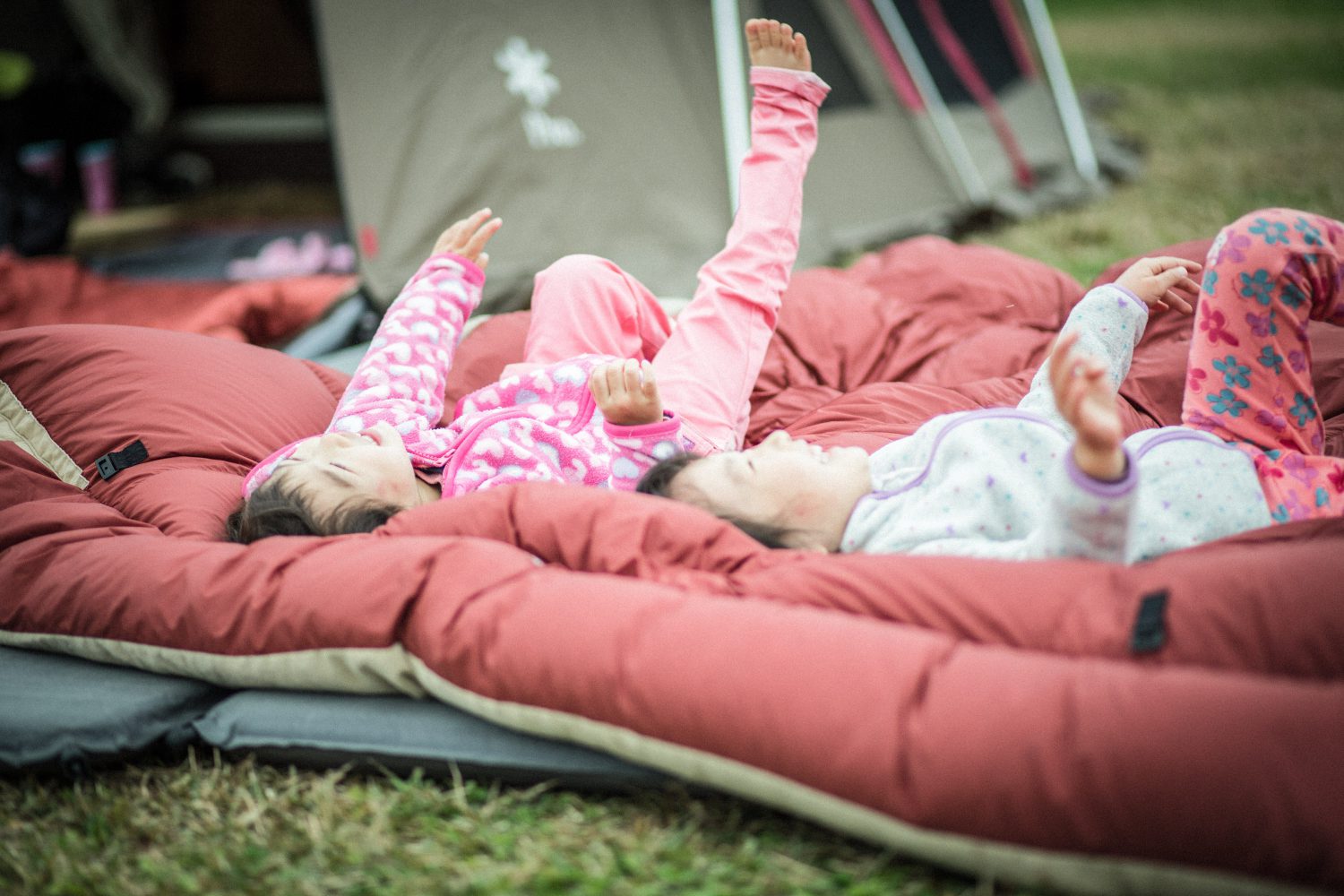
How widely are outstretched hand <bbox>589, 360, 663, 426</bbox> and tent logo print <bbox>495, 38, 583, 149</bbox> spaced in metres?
1.64

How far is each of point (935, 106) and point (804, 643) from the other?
300 cm

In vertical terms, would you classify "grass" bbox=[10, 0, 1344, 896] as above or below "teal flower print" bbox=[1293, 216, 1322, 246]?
below

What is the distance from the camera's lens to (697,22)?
3119 millimetres

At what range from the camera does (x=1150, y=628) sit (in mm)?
1137

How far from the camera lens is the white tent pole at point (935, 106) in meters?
3.58

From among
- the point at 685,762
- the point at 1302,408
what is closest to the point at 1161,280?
the point at 1302,408

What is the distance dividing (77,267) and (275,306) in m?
0.92

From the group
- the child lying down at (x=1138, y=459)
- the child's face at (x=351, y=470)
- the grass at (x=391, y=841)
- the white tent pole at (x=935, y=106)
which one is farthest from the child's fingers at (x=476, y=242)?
the white tent pole at (x=935, y=106)

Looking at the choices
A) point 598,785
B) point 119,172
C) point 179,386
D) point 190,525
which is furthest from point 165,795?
point 119,172

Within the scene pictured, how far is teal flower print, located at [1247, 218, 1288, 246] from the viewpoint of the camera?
1.50 meters

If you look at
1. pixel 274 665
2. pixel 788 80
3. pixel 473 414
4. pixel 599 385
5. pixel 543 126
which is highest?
pixel 788 80

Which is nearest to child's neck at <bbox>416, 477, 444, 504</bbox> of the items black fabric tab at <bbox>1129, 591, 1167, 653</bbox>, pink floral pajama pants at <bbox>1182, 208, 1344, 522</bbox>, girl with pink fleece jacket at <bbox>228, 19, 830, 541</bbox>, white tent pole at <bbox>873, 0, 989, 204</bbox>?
girl with pink fleece jacket at <bbox>228, 19, 830, 541</bbox>

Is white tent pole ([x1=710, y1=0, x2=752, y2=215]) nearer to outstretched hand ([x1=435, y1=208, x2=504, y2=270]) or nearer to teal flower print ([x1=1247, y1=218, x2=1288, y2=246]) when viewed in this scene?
outstretched hand ([x1=435, y1=208, x2=504, y2=270])

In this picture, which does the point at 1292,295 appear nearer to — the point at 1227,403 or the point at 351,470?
the point at 1227,403
